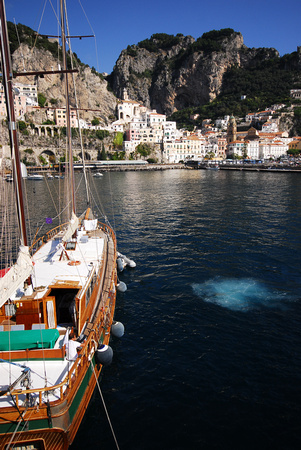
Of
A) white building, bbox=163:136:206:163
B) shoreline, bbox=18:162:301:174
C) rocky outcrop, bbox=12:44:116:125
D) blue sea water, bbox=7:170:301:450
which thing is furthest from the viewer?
white building, bbox=163:136:206:163

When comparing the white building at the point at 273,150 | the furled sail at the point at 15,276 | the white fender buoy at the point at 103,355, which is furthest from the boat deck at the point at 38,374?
the white building at the point at 273,150

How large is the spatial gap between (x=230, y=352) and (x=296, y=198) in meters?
46.9

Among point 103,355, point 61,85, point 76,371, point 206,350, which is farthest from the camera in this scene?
point 61,85

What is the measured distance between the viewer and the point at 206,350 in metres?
13.8

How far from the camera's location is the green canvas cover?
9773 mm

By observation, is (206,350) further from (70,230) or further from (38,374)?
(70,230)

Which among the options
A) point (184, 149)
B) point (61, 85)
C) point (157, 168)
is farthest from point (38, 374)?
point (61, 85)

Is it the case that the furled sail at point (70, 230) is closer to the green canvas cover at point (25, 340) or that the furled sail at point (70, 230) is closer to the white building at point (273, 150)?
the green canvas cover at point (25, 340)

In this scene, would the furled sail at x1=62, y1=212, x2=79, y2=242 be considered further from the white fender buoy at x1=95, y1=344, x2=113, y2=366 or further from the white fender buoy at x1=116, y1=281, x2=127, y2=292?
the white fender buoy at x1=95, y1=344, x2=113, y2=366

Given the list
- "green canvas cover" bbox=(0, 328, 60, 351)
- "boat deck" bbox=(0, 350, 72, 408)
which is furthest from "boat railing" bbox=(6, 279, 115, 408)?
"green canvas cover" bbox=(0, 328, 60, 351)

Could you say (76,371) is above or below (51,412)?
above

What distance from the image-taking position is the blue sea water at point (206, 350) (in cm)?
1001

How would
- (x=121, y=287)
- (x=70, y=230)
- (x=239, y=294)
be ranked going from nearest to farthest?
1. (x=70, y=230)
2. (x=239, y=294)
3. (x=121, y=287)

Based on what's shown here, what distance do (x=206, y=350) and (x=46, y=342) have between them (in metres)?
7.52
